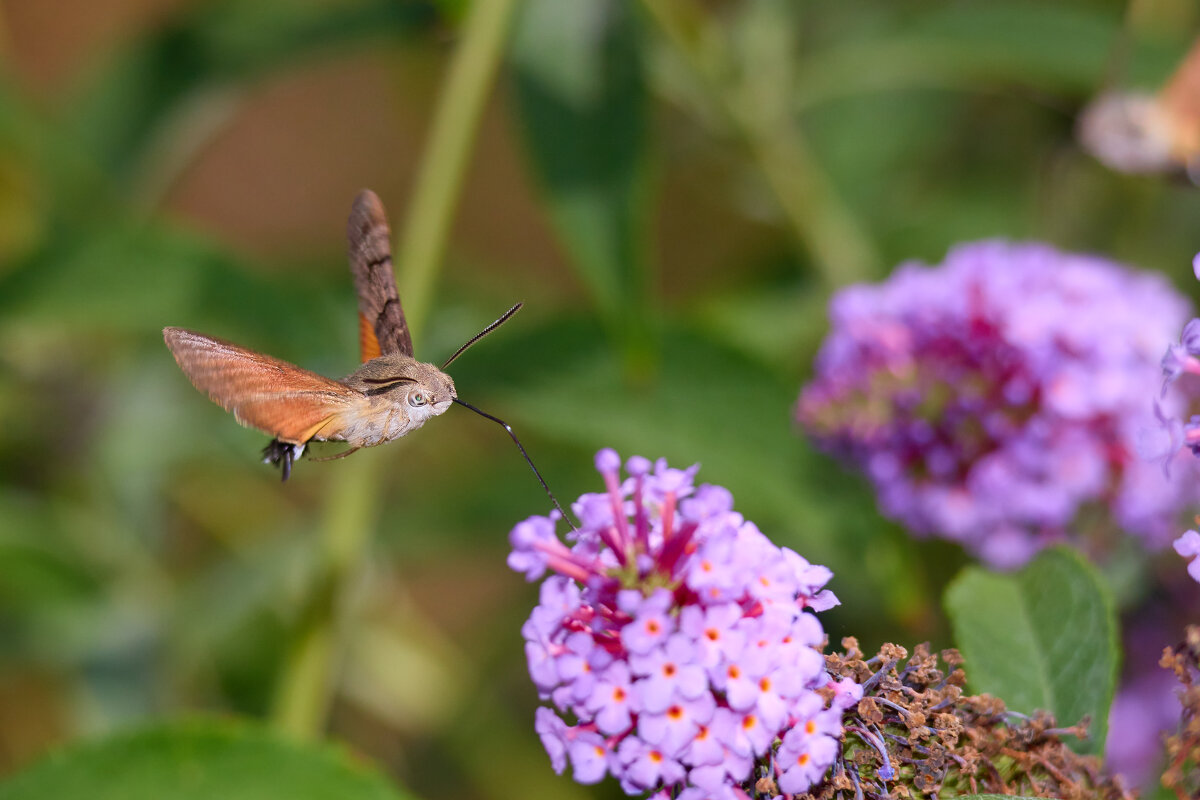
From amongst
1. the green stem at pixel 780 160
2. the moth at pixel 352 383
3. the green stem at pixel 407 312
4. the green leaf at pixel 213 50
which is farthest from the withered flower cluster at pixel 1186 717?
the green leaf at pixel 213 50

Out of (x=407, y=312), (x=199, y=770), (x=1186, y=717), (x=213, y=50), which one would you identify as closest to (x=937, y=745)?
(x=1186, y=717)

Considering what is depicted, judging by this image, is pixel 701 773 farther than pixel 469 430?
No

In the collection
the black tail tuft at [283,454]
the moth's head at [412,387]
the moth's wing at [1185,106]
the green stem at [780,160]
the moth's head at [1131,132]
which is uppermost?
the moth's wing at [1185,106]

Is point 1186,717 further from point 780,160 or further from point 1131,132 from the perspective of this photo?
point 1131,132

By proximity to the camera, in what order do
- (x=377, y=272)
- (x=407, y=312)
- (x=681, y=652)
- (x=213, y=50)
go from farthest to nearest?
(x=213, y=50) < (x=407, y=312) < (x=377, y=272) < (x=681, y=652)

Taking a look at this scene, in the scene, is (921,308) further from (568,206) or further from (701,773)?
(701,773)

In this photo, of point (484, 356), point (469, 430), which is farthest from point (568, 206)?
point (469, 430)

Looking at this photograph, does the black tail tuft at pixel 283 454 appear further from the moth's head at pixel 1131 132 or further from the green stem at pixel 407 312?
the moth's head at pixel 1131 132
